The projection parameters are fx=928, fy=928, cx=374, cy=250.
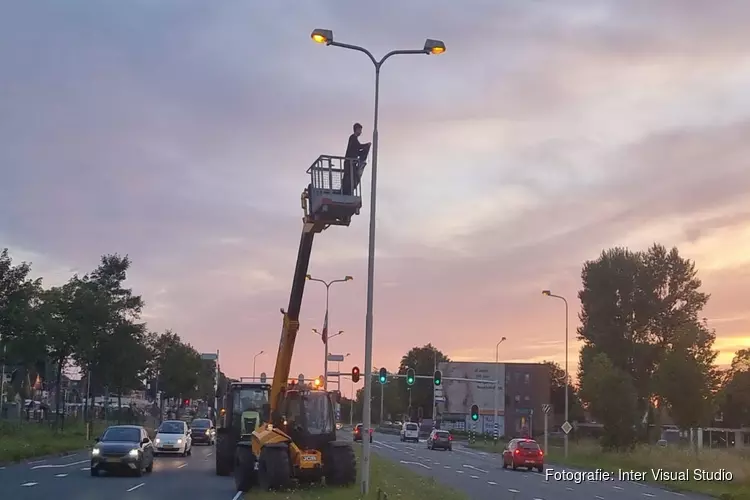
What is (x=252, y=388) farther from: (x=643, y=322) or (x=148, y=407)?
(x=148, y=407)

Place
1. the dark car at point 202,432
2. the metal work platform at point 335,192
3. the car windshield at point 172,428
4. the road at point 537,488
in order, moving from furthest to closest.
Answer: the dark car at point 202,432 → the car windshield at point 172,428 → the road at point 537,488 → the metal work platform at point 335,192

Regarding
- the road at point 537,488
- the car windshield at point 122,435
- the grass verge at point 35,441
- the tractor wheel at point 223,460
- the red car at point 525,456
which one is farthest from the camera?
the red car at point 525,456

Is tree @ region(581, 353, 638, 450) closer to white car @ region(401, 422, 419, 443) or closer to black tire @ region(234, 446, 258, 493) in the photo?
white car @ region(401, 422, 419, 443)

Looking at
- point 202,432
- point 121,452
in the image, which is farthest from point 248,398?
point 202,432

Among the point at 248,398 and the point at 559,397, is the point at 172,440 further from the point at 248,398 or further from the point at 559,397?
the point at 559,397

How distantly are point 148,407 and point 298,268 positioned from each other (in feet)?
286

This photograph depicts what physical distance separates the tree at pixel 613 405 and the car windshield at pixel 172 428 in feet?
91.7

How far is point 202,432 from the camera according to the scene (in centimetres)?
6328

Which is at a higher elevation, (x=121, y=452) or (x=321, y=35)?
(x=321, y=35)

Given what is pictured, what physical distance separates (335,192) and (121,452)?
14.9 m

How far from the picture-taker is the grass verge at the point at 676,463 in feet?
111

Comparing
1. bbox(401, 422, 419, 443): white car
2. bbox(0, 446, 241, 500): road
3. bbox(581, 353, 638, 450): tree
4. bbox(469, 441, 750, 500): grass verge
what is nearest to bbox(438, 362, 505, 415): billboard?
bbox(401, 422, 419, 443): white car

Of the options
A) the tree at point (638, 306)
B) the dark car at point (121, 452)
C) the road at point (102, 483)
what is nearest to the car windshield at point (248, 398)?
the road at point (102, 483)

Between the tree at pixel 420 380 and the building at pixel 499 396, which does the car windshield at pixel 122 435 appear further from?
the tree at pixel 420 380
